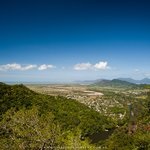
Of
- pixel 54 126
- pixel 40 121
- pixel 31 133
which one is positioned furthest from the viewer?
pixel 40 121

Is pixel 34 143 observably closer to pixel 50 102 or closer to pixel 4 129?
pixel 4 129

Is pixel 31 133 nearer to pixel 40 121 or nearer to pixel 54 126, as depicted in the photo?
pixel 40 121

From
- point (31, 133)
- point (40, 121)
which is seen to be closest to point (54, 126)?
point (40, 121)

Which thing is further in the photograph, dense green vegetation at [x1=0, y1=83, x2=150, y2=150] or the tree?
dense green vegetation at [x1=0, y1=83, x2=150, y2=150]

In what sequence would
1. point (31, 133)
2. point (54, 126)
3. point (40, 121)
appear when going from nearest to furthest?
point (31, 133)
point (54, 126)
point (40, 121)

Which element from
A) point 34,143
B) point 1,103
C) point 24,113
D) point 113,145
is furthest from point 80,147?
point 1,103

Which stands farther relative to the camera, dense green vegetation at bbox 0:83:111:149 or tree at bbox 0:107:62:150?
dense green vegetation at bbox 0:83:111:149

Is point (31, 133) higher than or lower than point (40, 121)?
lower

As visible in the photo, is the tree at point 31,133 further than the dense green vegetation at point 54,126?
No
